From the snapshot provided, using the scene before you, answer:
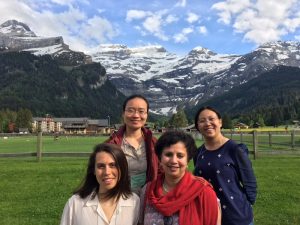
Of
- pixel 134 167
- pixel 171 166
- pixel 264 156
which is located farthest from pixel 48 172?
pixel 171 166

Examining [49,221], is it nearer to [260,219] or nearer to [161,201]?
[260,219]

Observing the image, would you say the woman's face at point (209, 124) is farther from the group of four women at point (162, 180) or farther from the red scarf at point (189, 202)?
the red scarf at point (189, 202)

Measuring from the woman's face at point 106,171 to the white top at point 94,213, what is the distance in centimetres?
13

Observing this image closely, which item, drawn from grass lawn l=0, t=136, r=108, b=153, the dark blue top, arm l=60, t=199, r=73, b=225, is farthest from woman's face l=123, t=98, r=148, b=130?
grass lawn l=0, t=136, r=108, b=153

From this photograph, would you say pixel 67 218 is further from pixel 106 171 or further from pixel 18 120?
pixel 18 120

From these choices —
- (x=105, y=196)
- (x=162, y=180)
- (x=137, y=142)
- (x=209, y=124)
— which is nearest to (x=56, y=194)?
(x=137, y=142)

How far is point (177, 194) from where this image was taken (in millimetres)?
3340

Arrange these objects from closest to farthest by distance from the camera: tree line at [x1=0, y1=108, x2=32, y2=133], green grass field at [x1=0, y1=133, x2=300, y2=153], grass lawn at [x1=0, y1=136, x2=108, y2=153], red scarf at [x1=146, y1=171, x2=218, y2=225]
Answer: red scarf at [x1=146, y1=171, x2=218, y2=225]
green grass field at [x1=0, y1=133, x2=300, y2=153]
grass lawn at [x1=0, y1=136, x2=108, y2=153]
tree line at [x1=0, y1=108, x2=32, y2=133]

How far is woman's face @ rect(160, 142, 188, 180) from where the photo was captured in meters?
3.44

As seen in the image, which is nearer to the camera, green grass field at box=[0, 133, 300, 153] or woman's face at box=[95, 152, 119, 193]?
woman's face at box=[95, 152, 119, 193]

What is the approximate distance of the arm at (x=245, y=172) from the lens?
4191mm

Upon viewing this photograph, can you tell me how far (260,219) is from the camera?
829 cm

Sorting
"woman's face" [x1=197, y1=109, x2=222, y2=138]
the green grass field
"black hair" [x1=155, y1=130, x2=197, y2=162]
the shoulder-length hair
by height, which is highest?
"woman's face" [x1=197, y1=109, x2=222, y2=138]

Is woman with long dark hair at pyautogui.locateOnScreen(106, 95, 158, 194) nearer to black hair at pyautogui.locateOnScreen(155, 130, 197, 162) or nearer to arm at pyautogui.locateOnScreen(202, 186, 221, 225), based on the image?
black hair at pyautogui.locateOnScreen(155, 130, 197, 162)
